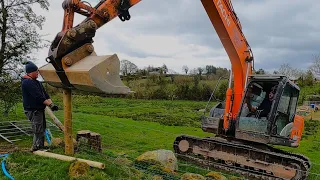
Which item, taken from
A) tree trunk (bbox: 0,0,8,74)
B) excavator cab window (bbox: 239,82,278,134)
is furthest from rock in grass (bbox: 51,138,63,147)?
tree trunk (bbox: 0,0,8,74)

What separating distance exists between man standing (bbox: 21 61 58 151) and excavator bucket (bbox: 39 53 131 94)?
4.90 ft

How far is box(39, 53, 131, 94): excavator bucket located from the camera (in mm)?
5297

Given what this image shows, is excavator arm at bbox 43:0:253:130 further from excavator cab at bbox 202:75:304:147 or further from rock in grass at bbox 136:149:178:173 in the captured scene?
rock in grass at bbox 136:149:178:173

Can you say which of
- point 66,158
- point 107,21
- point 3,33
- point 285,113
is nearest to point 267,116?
point 285,113

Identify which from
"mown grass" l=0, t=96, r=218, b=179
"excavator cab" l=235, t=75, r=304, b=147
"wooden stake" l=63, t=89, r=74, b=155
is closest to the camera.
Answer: "mown grass" l=0, t=96, r=218, b=179

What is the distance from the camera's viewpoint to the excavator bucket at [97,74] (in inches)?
209

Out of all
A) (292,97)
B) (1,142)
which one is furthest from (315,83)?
(1,142)

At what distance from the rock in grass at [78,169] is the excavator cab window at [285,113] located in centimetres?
480

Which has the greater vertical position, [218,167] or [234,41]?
[234,41]

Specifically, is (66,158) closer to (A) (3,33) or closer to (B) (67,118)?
(B) (67,118)

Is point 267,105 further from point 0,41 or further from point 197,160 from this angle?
point 0,41

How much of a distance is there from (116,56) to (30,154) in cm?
282

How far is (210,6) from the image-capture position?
875 centimetres

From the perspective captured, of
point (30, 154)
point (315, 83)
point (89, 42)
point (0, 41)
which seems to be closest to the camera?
point (89, 42)
